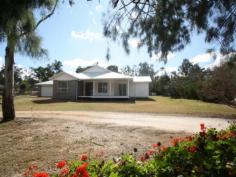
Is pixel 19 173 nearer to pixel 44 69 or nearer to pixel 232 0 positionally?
pixel 232 0

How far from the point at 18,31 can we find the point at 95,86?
27.6m

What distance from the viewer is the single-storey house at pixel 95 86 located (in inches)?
1353

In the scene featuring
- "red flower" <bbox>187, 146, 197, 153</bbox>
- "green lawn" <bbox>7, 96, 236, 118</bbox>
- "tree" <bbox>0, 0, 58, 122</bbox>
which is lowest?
"green lawn" <bbox>7, 96, 236, 118</bbox>

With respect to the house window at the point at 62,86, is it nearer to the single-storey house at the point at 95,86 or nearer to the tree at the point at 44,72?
the single-storey house at the point at 95,86

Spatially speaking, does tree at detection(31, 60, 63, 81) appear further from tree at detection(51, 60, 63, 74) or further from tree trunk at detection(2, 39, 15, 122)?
tree trunk at detection(2, 39, 15, 122)

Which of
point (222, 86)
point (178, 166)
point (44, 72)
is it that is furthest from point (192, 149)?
point (44, 72)

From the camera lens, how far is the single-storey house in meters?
34.4

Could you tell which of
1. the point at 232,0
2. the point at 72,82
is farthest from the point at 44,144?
the point at 72,82

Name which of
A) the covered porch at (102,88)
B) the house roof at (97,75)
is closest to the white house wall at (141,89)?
the house roof at (97,75)

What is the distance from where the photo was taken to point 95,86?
116 ft

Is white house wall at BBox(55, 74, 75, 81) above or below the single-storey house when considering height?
above

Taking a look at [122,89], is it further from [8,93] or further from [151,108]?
[8,93]

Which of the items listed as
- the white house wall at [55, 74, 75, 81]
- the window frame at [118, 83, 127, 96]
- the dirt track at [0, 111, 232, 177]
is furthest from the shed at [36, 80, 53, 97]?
the dirt track at [0, 111, 232, 177]

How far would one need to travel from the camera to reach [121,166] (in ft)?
11.3
